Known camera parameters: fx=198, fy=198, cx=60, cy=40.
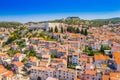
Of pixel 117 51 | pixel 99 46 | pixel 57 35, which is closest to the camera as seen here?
pixel 117 51

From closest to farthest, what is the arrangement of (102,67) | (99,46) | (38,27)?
(102,67)
(99,46)
(38,27)

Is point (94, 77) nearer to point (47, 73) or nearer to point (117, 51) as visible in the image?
point (47, 73)

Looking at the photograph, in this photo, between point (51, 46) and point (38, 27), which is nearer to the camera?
point (51, 46)

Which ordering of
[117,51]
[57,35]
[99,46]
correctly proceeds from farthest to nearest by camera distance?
1. [57,35]
2. [99,46]
3. [117,51]

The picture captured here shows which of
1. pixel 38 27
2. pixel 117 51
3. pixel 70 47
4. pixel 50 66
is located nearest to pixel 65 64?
pixel 50 66

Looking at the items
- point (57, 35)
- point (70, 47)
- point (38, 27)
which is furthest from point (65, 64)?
point (38, 27)

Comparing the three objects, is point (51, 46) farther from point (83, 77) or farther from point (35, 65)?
point (83, 77)

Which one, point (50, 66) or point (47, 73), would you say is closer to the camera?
point (47, 73)

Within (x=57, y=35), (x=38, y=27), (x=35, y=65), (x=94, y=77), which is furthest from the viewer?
(x=38, y=27)

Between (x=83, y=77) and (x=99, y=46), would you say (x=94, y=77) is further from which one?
(x=99, y=46)

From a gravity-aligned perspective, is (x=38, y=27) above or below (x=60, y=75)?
above
